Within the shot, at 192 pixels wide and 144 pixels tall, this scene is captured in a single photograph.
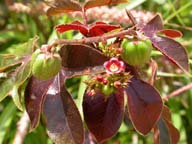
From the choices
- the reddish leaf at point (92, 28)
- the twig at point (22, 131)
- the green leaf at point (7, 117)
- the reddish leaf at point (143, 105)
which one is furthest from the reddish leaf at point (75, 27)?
the green leaf at point (7, 117)

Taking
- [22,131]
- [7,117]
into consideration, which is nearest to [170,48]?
[22,131]

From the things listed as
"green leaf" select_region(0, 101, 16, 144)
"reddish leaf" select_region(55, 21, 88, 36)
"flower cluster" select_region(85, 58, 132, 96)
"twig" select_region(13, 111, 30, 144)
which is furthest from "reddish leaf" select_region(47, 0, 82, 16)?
"green leaf" select_region(0, 101, 16, 144)

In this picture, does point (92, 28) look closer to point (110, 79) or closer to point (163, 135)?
point (110, 79)

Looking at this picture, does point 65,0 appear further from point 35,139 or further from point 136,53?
point 35,139

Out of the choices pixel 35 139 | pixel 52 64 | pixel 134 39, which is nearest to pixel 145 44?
pixel 134 39

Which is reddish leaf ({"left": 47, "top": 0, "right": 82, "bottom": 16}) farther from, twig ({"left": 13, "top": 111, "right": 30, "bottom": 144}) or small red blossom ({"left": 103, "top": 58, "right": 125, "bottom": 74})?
twig ({"left": 13, "top": 111, "right": 30, "bottom": 144})

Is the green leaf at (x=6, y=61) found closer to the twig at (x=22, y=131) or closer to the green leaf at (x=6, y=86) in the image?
the green leaf at (x=6, y=86)
